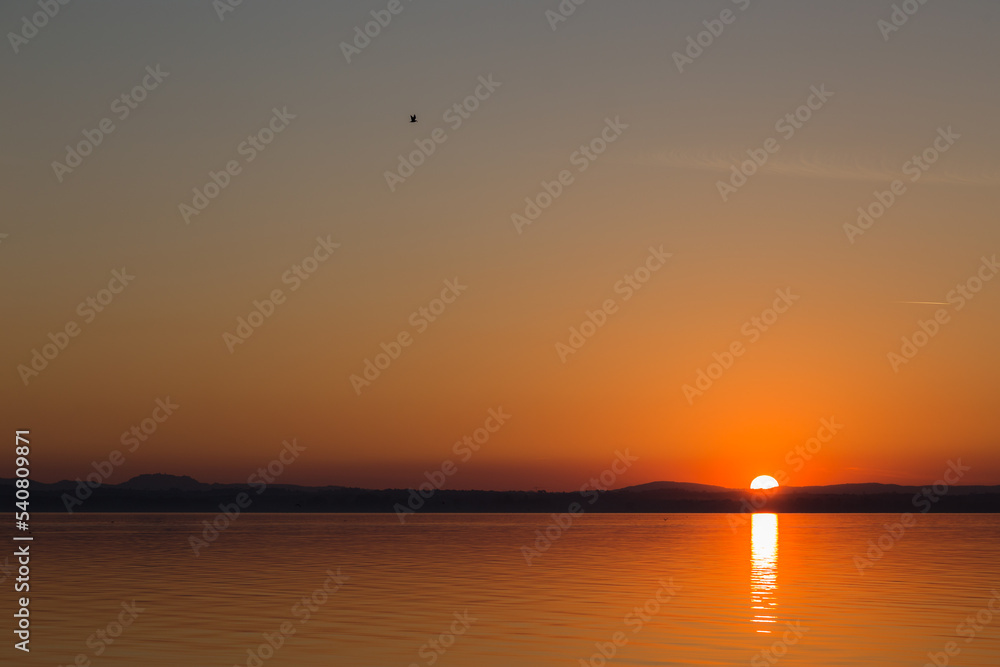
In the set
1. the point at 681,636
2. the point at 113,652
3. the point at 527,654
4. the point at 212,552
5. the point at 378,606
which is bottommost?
the point at 212,552

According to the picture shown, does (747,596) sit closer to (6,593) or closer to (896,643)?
(896,643)

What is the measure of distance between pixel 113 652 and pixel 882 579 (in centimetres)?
3382

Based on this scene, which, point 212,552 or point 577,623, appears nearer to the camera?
A: point 577,623

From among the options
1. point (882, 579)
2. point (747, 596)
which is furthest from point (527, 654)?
point (882, 579)

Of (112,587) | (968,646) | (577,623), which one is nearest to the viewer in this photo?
(968,646)

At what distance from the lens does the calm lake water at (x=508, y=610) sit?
1065 inches

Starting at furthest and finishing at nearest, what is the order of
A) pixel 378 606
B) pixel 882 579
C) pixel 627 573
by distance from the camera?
pixel 627 573 → pixel 882 579 → pixel 378 606

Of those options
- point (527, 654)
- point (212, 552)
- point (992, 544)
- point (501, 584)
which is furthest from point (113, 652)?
point (992, 544)

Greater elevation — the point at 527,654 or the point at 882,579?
the point at 882,579

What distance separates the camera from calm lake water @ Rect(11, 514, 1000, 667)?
2705cm

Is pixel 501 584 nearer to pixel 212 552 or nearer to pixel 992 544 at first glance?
pixel 212 552

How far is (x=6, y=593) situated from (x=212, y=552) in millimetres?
29389

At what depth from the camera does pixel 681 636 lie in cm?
2966

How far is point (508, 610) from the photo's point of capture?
35.5 metres
